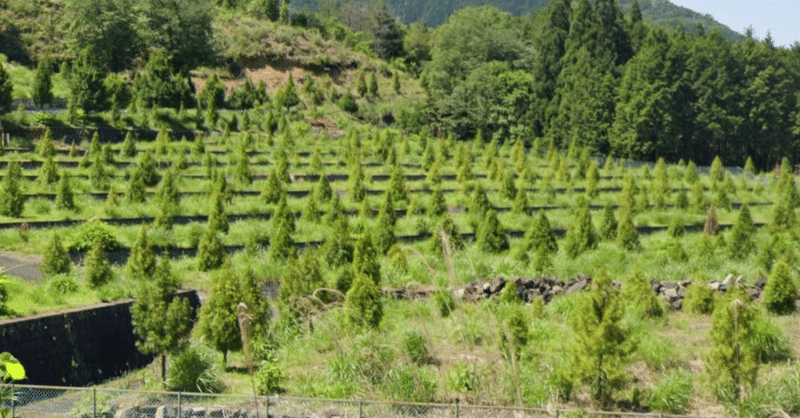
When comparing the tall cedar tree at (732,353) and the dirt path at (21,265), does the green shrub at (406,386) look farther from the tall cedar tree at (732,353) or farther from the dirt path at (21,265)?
the dirt path at (21,265)

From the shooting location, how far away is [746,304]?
41.2ft

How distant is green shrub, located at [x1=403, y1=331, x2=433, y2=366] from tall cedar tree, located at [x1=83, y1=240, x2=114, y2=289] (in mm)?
6086

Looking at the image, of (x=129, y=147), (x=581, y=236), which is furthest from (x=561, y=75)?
(x=581, y=236)

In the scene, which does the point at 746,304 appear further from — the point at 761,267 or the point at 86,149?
the point at 86,149

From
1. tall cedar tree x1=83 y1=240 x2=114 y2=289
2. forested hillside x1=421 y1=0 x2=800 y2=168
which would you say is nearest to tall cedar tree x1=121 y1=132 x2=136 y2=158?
tall cedar tree x1=83 y1=240 x2=114 y2=289

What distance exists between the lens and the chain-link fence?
33.6ft

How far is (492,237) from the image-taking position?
776 inches

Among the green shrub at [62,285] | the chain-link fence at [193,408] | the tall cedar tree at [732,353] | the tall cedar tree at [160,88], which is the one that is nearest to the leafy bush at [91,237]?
the green shrub at [62,285]

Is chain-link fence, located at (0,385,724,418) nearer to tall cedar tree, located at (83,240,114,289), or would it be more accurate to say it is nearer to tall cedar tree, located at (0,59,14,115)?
tall cedar tree, located at (83,240,114,289)

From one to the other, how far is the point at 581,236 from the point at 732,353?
841 cm

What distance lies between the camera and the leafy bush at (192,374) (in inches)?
473

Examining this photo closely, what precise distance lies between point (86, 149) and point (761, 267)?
19.9 meters

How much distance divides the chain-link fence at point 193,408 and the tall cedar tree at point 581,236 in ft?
28.0

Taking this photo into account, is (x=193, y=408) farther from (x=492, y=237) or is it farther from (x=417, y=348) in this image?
(x=492, y=237)
